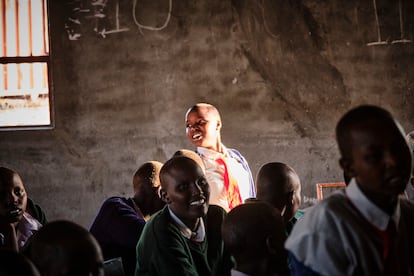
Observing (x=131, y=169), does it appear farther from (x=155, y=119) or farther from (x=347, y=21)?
(x=347, y=21)

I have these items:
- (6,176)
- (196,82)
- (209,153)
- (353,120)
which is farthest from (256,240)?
(196,82)

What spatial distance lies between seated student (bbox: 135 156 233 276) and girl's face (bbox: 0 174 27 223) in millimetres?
689

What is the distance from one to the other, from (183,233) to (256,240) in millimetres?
794

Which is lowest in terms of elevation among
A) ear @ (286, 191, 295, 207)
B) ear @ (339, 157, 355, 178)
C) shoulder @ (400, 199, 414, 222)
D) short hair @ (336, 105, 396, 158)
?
ear @ (286, 191, 295, 207)

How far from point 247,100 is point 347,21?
1189 mm

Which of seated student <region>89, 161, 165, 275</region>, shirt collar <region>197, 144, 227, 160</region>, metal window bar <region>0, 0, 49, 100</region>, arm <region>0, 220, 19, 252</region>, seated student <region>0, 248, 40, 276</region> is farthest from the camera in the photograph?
metal window bar <region>0, 0, 49, 100</region>

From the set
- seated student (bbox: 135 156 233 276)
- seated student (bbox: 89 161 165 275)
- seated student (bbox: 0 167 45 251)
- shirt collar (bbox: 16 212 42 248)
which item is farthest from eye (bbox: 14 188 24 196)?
seated student (bbox: 135 156 233 276)

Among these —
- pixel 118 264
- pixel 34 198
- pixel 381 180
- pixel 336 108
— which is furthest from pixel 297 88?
pixel 381 180

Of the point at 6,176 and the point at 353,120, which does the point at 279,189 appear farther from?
the point at 353,120

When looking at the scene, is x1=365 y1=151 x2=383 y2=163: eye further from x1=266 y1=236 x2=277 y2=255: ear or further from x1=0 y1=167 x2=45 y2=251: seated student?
x1=0 y1=167 x2=45 y2=251: seated student

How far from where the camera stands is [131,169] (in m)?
6.89

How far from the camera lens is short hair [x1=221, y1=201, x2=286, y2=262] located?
2.64 metres

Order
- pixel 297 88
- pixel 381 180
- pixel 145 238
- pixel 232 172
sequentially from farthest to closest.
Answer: pixel 297 88 → pixel 232 172 → pixel 145 238 → pixel 381 180

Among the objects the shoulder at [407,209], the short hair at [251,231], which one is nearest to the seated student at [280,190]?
the short hair at [251,231]
